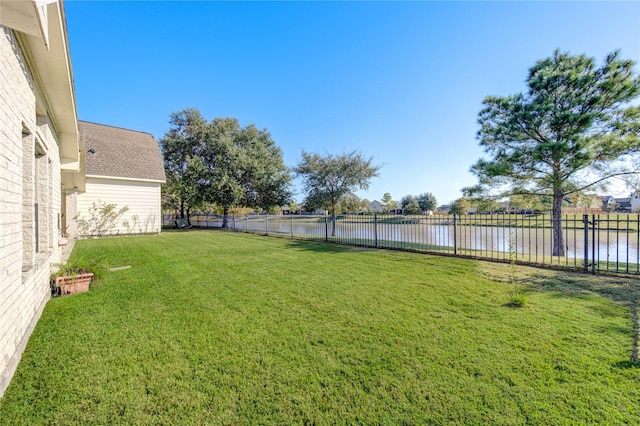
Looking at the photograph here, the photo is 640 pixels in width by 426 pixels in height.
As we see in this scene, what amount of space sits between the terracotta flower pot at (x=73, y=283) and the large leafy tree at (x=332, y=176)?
1205 centimetres

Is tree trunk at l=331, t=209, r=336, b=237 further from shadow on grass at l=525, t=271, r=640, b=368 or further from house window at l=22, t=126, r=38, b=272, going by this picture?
house window at l=22, t=126, r=38, b=272

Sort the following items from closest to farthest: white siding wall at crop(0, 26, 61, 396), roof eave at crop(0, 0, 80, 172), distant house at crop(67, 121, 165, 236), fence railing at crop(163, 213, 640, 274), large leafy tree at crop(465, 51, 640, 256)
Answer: roof eave at crop(0, 0, 80, 172) < white siding wall at crop(0, 26, 61, 396) < fence railing at crop(163, 213, 640, 274) < large leafy tree at crop(465, 51, 640, 256) < distant house at crop(67, 121, 165, 236)

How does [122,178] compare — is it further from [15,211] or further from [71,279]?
[15,211]

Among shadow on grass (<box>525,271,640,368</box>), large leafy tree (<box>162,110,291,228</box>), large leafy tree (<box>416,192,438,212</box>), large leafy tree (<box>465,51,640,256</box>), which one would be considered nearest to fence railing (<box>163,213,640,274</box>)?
shadow on grass (<box>525,271,640,368</box>)

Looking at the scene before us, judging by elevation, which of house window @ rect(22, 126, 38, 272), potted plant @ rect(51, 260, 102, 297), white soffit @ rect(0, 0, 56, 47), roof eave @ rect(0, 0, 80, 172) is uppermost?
roof eave @ rect(0, 0, 80, 172)

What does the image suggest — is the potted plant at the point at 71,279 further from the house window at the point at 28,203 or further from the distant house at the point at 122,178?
the distant house at the point at 122,178

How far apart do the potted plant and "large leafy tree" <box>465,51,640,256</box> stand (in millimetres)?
11337

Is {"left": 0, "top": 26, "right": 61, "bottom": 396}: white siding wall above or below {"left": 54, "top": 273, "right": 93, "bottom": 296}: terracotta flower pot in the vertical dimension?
above

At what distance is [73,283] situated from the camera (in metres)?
4.53

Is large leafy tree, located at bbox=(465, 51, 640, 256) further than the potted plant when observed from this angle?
Yes

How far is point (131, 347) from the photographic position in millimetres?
2703

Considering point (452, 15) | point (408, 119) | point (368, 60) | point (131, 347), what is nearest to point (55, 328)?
point (131, 347)

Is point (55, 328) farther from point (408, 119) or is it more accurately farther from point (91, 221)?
point (408, 119)

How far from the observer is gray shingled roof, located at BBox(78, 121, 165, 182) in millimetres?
14047
